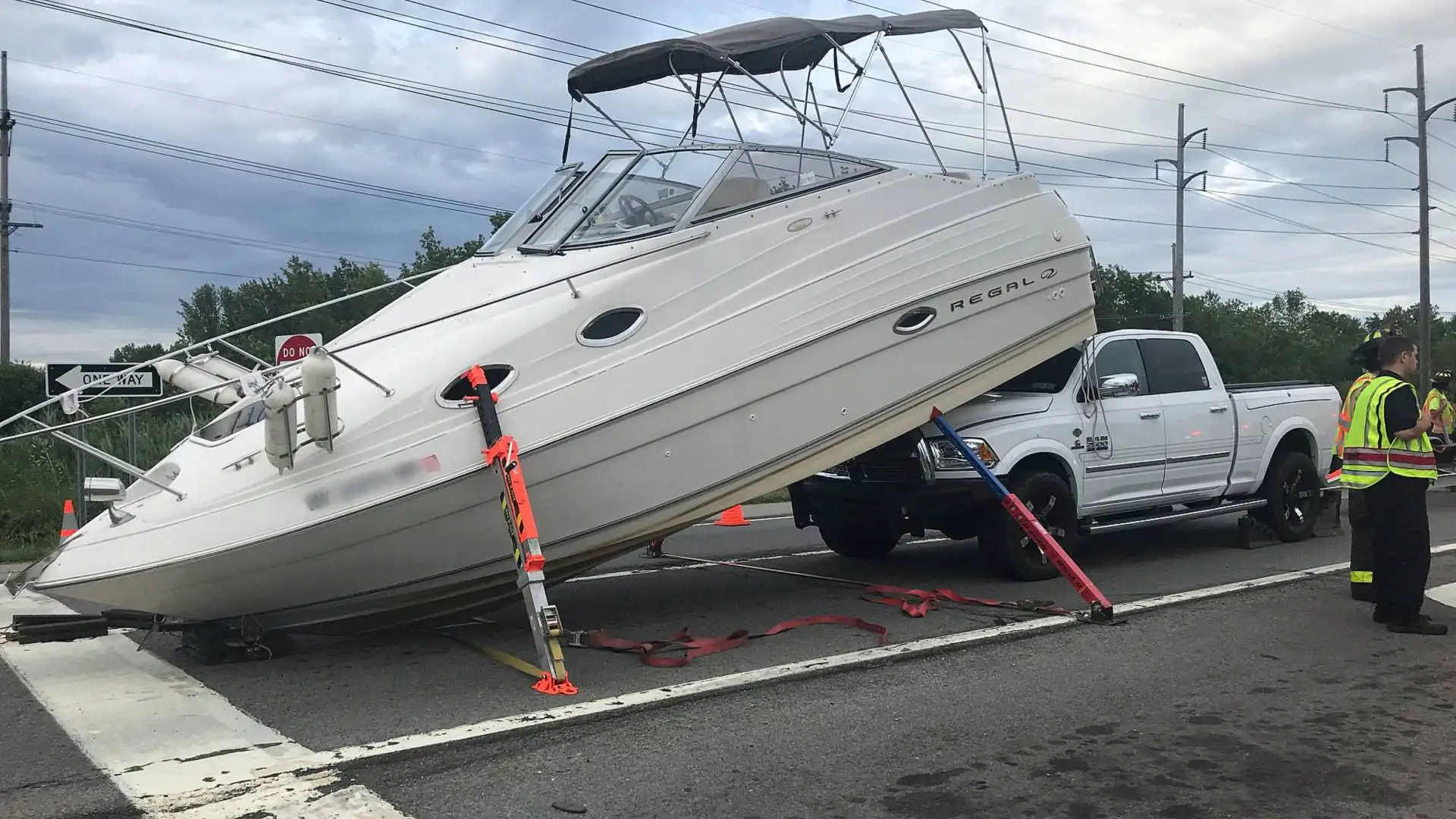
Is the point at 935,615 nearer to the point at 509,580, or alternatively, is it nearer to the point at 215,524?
the point at 509,580

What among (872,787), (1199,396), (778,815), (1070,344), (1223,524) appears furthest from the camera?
(1223,524)

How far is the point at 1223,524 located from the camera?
12.5 meters

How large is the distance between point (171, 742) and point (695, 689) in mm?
2395

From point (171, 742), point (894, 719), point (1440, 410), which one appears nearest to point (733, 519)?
point (894, 719)

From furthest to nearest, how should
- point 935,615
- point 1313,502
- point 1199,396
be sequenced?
point 1313,502, point 1199,396, point 935,615

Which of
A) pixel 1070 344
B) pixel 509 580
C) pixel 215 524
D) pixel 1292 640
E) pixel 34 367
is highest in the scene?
pixel 34 367

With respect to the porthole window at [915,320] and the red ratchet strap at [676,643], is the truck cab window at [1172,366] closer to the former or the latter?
the porthole window at [915,320]

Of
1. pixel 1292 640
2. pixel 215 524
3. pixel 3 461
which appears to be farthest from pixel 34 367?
pixel 1292 640

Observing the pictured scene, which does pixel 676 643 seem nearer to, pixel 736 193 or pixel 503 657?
pixel 503 657

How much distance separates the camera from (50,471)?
1373 cm

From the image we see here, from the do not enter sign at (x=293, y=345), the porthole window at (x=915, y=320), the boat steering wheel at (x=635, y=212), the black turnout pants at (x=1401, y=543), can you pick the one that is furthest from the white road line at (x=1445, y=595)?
the do not enter sign at (x=293, y=345)

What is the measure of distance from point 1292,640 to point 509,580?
4.68 m

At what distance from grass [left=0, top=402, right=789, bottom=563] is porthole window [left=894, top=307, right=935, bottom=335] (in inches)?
205

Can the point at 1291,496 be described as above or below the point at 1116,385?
below
